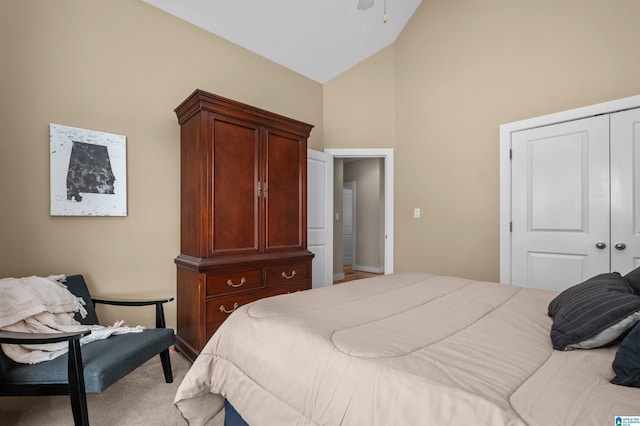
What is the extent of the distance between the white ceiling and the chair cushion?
274 centimetres

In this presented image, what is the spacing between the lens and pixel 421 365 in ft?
2.93

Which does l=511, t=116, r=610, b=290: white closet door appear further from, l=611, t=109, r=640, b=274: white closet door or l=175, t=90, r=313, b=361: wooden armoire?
l=175, t=90, r=313, b=361: wooden armoire

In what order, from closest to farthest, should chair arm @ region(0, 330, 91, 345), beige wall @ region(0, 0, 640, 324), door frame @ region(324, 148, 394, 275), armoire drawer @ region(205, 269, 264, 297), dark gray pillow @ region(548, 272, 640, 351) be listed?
dark gray pillow @ region(548, 272, 640, 351)
chair arm @ region(0, 330, 91, 345)
beige wall @ region(0, 0, 640, 324)
armoire drawer @ region(205, 269, 264, 297)
door frame @ region(324, 148, 394, 275)

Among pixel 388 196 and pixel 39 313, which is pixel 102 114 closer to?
pixel 39 313

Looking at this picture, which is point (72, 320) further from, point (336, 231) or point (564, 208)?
point (336, 231)

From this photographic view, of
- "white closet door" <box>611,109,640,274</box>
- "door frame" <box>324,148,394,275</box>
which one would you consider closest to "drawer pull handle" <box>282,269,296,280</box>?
"door frame" <box>324,148,394,275</box>

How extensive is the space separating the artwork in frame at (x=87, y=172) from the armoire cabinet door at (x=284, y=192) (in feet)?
3.86

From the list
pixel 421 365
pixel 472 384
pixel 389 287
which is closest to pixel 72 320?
pixel 389 287

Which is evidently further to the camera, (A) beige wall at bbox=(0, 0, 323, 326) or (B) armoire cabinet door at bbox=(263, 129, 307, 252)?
(B) armoire cabinet door at bbox=(263, 129, 307, 252)

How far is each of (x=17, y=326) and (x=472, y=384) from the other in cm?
219

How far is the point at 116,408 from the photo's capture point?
70.8 inches

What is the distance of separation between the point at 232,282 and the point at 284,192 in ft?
3.15

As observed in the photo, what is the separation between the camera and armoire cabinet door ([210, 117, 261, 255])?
244cm

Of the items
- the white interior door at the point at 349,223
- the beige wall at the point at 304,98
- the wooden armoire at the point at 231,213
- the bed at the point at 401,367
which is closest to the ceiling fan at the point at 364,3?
the wooden armoire at the point at 231,213
